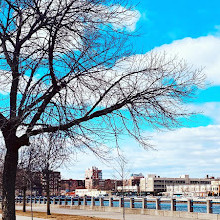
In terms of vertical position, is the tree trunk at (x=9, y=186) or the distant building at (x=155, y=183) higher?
the tree trunk at (x=9, y=186)

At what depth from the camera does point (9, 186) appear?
28.8 ft

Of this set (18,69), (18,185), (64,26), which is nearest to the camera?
(18,69)

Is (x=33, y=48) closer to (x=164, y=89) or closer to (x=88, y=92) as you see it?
(x=88, y=92)

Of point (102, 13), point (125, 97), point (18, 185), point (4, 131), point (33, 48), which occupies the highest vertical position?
point (102, 13)

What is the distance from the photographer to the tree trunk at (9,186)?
869cm

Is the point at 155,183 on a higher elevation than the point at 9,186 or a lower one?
lower

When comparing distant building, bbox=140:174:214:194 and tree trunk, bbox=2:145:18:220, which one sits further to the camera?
distant building, bbox=140:174:214:194

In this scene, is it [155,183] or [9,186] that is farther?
[155,183]

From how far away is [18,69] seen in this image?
7727 mm

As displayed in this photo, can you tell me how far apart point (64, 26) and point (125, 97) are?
2.01 m

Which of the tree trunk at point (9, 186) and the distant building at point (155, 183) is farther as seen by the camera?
the distant building at point (155, 183)

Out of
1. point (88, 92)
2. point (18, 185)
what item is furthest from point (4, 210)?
point (18, 185)

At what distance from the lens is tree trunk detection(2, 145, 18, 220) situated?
8.69m

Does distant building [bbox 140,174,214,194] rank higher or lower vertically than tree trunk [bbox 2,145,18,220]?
lower
